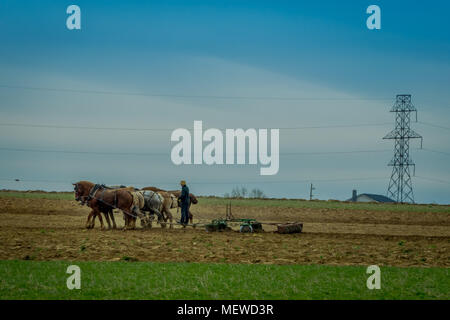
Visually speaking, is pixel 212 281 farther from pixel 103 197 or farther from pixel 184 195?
pixel 184 195

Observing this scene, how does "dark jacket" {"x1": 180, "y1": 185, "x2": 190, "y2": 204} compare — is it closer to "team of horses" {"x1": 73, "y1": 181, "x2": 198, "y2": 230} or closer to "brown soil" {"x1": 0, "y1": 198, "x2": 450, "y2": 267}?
"team of horses" {"x1": 73, "y1": 181, "x2": 198, "y2": 230}

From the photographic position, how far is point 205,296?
13.2 meters

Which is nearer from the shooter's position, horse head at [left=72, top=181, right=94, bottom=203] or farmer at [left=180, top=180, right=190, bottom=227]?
horse head at [left=72, top=181, right=94, bottom=203]

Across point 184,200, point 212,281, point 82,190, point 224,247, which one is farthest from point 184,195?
point 212,281

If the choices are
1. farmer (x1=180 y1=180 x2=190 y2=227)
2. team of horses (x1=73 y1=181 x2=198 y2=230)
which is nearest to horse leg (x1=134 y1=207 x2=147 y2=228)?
team of horses (x1=73 y1=181 x2=198 y2=230)

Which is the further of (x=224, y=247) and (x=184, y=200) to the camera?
(x=184, y=200)

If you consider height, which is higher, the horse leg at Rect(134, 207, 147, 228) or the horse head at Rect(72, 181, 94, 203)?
the horse head at Rect(72, 181, 94, 203)

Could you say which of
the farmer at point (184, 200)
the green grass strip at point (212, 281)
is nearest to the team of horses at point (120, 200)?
the farmer at point (184, 200)
